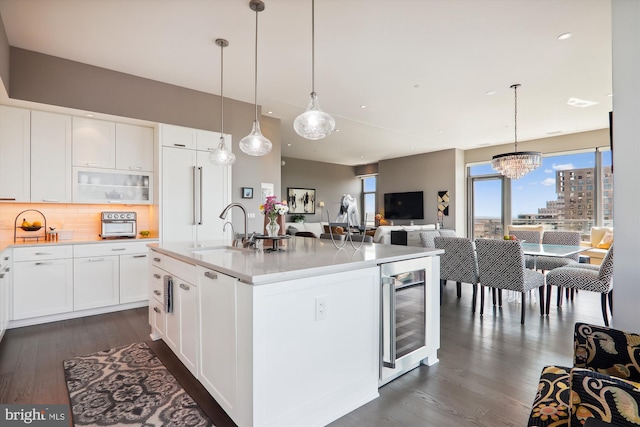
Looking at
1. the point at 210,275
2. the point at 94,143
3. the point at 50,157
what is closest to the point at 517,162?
the point at 210,275

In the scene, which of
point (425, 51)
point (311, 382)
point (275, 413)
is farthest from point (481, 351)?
point (425, 51)

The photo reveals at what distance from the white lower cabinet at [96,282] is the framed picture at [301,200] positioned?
699 cm

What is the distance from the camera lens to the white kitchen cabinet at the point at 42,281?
11.0 feet

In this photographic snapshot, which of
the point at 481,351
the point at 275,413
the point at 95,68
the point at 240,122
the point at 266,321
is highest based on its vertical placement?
the point at 95,68

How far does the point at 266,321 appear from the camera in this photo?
5.13 feet

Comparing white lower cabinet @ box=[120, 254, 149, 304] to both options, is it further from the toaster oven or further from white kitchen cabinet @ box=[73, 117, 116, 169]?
white kitchen cabinet @ box=[73, 117, 116, 169]

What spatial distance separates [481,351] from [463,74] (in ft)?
10.8

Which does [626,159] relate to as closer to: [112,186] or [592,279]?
[592,279]

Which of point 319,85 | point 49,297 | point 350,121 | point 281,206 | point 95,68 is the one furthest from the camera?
point 350,121

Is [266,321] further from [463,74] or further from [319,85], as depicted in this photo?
[463,74]

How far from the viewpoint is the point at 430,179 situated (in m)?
9.42

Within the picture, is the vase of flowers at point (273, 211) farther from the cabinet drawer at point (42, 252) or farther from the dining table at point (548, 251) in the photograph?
the dining table at point (548, 251)

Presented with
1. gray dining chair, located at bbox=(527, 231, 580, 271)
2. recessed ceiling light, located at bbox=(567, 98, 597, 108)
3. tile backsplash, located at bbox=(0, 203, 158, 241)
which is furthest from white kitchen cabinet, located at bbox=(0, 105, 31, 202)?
recessed ceiling light, located at bbox=(567, 98, 597, 108)

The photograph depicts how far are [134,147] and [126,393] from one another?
125 inches
